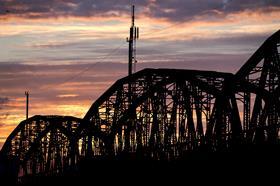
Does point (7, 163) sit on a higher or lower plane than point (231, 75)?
lower

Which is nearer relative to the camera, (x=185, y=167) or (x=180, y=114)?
(x=185, y=167)

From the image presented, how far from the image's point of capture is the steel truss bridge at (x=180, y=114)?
64.2 metres

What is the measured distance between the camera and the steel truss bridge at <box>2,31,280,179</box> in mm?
64250

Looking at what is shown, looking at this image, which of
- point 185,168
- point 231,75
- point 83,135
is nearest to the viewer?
point 185,168

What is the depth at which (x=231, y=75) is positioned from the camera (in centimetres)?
6731

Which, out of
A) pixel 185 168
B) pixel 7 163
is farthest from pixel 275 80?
pixel 7 163

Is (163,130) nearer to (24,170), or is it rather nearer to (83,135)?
(83,135)

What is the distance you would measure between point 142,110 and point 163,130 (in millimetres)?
3066

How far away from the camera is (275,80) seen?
6544cm

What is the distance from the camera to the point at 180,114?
253 ft

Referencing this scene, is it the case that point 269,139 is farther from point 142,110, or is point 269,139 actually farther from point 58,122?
point 58,122

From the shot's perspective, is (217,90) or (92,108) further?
(92,108)

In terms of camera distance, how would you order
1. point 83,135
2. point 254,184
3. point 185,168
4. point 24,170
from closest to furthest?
point 254,184
point 185,168
point 83,135
point 24,170

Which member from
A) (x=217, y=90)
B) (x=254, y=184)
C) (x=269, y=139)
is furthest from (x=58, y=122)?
(x=254, y=184)
